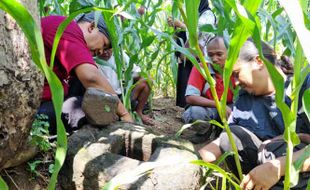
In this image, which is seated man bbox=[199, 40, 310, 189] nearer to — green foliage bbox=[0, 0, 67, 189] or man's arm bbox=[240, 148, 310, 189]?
man's arm bbox=[240, 148, 310, 189]

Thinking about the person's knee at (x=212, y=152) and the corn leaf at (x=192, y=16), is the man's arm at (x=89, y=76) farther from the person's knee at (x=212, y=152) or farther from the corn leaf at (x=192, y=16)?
the corn leaf at (x=192, y=16)

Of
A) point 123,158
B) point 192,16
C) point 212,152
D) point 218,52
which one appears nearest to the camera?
point 192,16

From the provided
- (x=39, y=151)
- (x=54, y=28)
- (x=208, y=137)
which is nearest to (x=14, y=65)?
(x=39, y=151)

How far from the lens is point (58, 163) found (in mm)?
684

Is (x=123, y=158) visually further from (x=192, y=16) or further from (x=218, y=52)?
(x=218, y=52)

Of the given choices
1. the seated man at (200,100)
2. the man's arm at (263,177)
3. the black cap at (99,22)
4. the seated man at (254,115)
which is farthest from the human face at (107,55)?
the man's arm at (263,177)

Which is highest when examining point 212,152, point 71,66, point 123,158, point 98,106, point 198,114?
Result: point 71,66

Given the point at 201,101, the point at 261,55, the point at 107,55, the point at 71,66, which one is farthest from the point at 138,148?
the point at 201,101

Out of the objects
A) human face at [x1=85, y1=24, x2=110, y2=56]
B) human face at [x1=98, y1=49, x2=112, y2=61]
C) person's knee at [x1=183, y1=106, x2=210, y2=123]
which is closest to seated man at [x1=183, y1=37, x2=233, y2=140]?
person's knee at [x1=183, y1=106, x2=210, y2=123]

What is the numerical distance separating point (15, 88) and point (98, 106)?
0.35m

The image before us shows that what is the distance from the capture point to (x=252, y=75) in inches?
52.7

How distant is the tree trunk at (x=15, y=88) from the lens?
976mm

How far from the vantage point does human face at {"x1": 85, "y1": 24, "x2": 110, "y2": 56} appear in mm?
1713

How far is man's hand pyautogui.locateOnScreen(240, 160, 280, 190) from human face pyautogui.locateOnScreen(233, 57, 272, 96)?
1.14 feet
